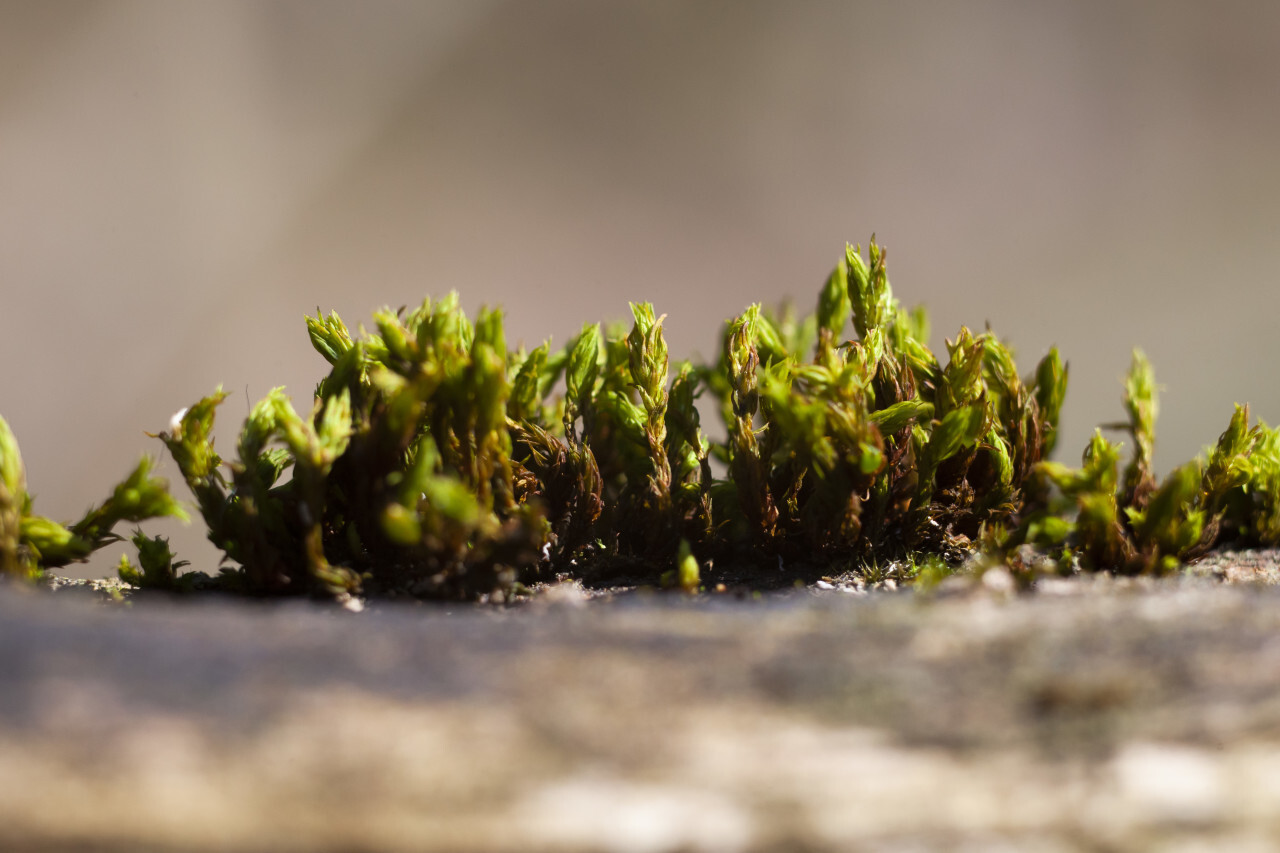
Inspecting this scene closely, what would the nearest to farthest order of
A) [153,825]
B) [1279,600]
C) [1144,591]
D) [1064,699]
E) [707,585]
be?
[153,825]
[1064,699]
[1279,600]
[1144,591]
[707,585]

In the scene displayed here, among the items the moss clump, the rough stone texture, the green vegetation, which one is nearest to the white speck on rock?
the rough stone texture

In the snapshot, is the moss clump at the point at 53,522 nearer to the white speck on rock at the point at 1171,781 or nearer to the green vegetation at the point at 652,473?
the green vegetation at the point at 652,473

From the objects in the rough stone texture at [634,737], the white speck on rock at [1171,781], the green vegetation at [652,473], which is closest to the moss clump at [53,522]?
the green vegetation at [652,473]

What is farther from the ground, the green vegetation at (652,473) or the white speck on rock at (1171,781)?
the green vegetation at (652,473)

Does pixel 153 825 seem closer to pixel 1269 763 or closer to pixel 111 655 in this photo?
pixel 111 655

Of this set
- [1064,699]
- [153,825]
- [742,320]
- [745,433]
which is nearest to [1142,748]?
[1064,699]

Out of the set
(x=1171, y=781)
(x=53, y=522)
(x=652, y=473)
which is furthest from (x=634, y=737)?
(x=53, y=522)

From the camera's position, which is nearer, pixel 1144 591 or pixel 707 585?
pixel 1144 591
